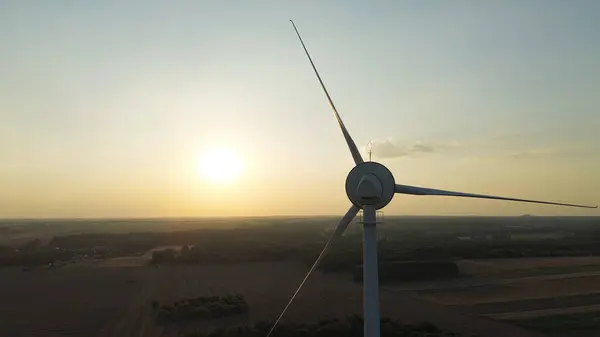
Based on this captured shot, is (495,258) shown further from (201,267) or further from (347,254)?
(201,267)

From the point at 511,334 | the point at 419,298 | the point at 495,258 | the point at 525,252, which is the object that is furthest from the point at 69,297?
the point at 525,252

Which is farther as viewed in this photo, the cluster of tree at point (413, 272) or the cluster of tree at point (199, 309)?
the cluster of tree at point (413, 272)

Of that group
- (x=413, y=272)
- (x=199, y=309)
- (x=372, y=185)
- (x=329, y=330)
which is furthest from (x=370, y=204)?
(x=413, y=272)

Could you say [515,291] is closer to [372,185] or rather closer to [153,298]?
[153,298]

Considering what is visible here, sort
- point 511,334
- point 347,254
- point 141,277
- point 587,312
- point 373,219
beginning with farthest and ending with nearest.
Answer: point 347,254 < point 141,277 < point 587,312 < point 511,334 < point 373,219

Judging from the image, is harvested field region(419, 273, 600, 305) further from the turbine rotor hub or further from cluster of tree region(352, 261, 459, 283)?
the turbine rotor hub

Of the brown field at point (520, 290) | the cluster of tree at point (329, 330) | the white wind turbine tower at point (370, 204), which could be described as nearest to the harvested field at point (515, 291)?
the brown field at point (520, 290)

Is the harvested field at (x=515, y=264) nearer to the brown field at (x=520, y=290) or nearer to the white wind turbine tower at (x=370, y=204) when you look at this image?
the brown field at (x=520, y=290)

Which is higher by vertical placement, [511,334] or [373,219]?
[373,219]
